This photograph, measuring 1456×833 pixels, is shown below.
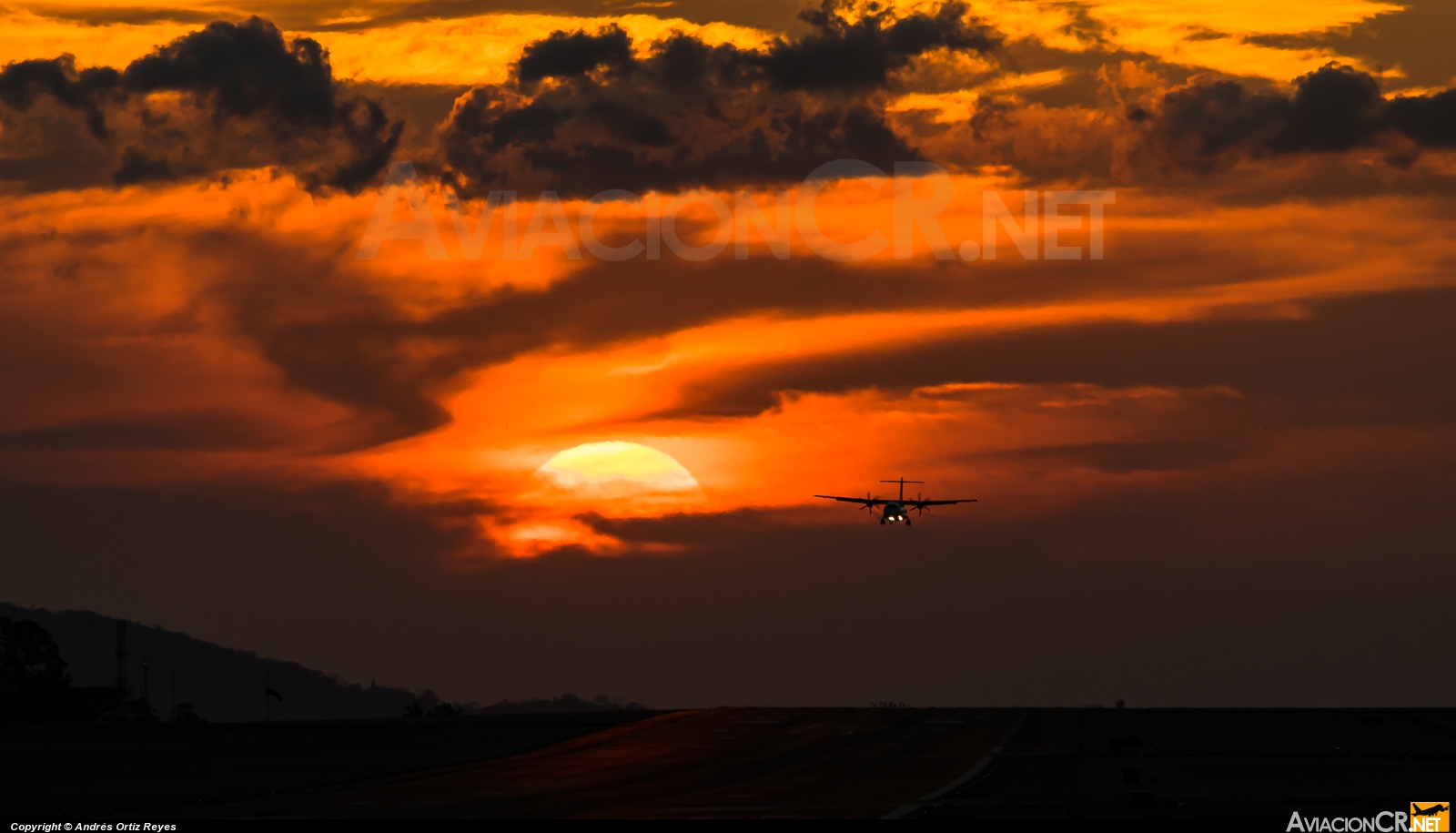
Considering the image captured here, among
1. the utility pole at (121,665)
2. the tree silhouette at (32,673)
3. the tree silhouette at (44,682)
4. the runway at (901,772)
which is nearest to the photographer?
the runway at (901,772)

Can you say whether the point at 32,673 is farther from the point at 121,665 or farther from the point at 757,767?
the point at 757,767

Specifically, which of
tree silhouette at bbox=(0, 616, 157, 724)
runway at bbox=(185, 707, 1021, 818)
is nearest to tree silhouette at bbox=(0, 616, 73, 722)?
tree silhouette at bbox=(0, 616, 157, 724)

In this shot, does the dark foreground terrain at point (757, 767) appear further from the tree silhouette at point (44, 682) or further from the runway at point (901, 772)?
the tree silhouette at point (44, 682)

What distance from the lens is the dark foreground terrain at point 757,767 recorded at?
59.2m

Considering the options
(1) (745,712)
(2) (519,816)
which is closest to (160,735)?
(1) (745,712)

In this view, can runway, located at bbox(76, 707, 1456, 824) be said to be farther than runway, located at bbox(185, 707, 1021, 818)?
No

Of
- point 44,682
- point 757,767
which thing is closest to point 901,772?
point 757,767

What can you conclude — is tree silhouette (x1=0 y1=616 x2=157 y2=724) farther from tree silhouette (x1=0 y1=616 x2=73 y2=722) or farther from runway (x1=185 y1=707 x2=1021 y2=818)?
runway (x1=185 y1=707 x2=1021 y2=818)

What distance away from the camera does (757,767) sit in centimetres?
7875

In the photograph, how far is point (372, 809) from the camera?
59531mm

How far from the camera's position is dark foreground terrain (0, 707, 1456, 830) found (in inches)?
2329

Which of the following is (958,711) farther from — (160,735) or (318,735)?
(160,735)

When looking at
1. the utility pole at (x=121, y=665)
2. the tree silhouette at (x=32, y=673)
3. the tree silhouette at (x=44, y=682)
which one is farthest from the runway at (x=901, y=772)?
the utility pole at (x=121, y=665)

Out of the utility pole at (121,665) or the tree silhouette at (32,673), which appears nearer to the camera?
the tree silhouette at (32,673)
